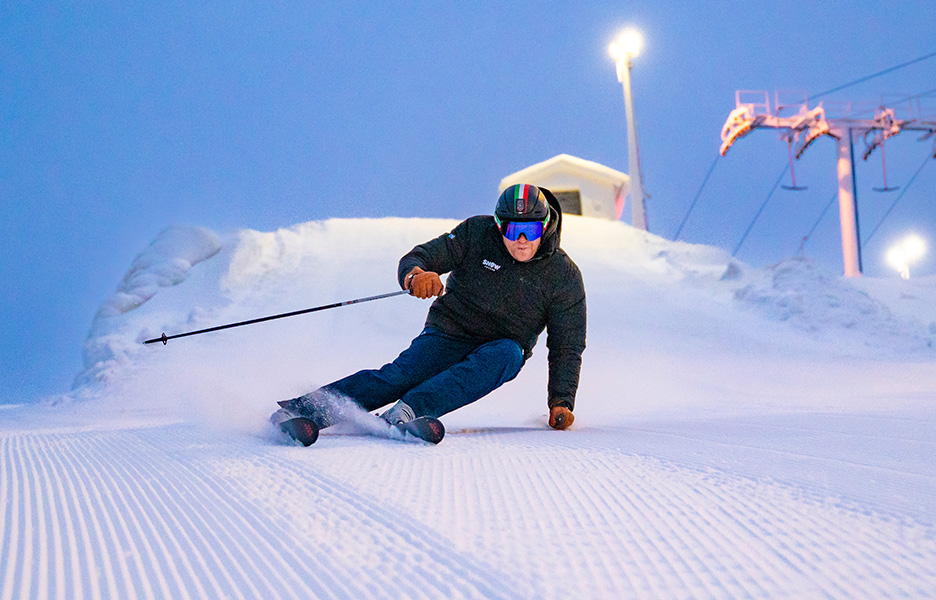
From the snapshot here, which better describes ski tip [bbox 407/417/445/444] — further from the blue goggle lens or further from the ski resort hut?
the ski resort hut

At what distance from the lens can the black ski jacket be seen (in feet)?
7.65

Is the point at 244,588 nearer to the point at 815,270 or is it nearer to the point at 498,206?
the point at 498,206

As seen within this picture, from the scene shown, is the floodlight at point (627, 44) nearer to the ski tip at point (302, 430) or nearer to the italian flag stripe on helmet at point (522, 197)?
the italian flag stripe on helmet at point (522, 197)

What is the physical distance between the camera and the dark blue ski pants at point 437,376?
2057mm

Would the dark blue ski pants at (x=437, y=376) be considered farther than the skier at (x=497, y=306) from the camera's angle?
No

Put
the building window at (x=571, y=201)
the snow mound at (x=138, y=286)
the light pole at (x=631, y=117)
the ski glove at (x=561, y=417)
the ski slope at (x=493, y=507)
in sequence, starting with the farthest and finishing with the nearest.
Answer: the building window at (x=571, y=201), the light pole at (x=631, y=117), the snow mound at (x=138, y=286), the ski glove at (x=561, y=417), the ski slope at (x=493, y=507)

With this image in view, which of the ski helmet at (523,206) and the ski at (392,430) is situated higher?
the ski helmet at (523,206)

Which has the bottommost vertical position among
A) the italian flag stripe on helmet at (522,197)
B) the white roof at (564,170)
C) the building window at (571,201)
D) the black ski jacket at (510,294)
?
the black ski jacket at (510,294)

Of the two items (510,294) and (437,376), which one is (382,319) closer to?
(510,294)

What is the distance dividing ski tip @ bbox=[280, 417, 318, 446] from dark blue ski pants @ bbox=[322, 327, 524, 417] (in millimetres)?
338

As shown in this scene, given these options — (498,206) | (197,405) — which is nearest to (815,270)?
(498,206)

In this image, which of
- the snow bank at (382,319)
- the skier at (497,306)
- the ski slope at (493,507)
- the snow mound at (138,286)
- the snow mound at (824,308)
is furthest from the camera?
the snow mound at (824,308)

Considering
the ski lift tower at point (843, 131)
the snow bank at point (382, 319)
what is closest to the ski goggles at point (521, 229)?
the snow bank at point (382, 319)

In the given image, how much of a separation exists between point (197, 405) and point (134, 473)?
1.08m
